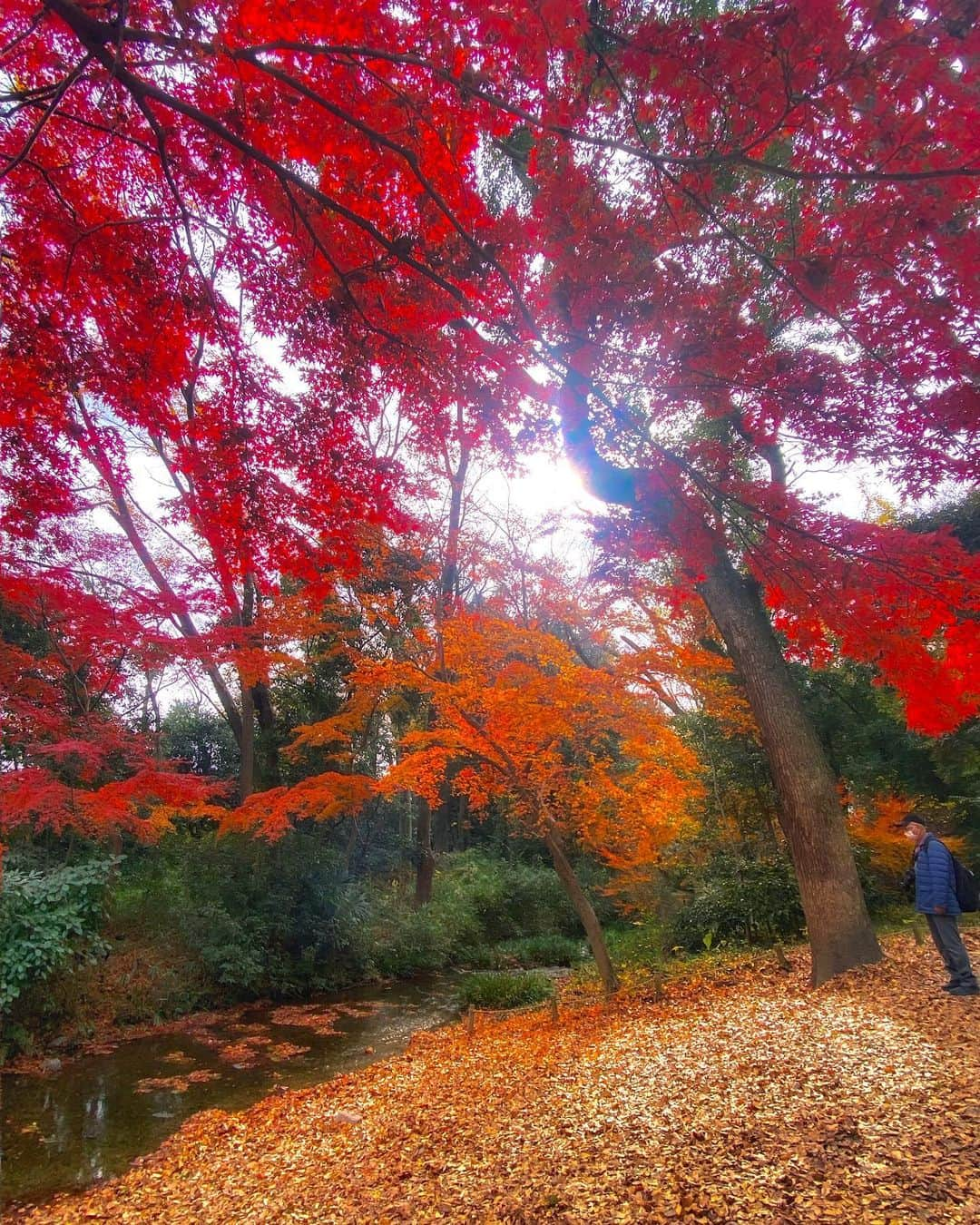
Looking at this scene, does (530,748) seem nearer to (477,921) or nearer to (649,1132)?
(649,1132)

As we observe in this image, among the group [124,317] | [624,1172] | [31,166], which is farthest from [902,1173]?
[31,166]

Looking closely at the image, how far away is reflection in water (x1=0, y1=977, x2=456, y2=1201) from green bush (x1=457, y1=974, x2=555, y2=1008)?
0.36 metres

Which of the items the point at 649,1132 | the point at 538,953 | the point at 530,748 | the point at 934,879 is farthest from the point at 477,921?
the point at 649,1132

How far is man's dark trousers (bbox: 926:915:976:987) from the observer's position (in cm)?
414

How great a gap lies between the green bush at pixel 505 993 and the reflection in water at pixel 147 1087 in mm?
363

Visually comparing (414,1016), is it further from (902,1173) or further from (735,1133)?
(902,1173)

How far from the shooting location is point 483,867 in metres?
15.5

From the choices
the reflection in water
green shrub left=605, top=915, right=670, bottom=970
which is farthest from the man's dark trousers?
the reflection in water

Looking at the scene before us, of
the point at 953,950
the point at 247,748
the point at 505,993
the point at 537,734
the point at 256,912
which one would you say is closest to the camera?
the point at 953,950

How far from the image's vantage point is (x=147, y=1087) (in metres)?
5.65

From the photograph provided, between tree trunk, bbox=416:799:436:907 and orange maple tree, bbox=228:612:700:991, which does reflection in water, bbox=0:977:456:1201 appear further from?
tree trunk, bbox=416:799:436:907

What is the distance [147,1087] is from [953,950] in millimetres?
7052

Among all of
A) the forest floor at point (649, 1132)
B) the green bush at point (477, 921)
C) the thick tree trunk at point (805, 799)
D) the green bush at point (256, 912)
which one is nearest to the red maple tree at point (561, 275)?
the thick tree trunk at point (805, 799)

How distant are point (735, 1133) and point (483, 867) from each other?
13752 millimetres
